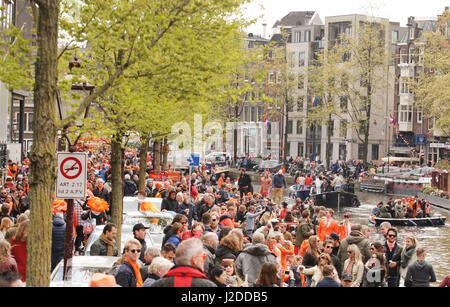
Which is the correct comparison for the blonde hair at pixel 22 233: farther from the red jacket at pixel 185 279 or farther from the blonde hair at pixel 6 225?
the red jacket at pixel 185 279

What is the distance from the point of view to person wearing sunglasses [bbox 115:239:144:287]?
28.5 ft

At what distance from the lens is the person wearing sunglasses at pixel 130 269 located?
8672mm

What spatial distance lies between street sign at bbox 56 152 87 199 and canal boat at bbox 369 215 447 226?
74.4 ft

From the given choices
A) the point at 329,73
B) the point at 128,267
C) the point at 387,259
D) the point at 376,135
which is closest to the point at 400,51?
the point at 376,135

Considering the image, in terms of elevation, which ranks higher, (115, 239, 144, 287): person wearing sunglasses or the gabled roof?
the gabled roof

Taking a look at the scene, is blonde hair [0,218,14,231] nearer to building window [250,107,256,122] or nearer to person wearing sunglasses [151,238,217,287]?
person wearing sunglasses [151,238,217,287]

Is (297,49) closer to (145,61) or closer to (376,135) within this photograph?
(376,135)

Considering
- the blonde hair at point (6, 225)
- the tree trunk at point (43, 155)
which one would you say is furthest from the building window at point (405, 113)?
the tree trunk at point (43, 155)

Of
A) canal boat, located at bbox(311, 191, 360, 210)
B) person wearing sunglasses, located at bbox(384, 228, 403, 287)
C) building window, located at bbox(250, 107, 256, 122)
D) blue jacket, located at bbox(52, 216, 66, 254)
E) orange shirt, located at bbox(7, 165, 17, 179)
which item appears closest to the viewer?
blue jacket, located at bbox(52, 216, 66, 254)

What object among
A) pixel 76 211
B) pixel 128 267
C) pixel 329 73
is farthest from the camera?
pixel 329 73

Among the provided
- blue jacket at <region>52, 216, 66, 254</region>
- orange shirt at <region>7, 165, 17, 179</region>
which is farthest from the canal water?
orange shirt at <region>7, 165, 17, 179</region>

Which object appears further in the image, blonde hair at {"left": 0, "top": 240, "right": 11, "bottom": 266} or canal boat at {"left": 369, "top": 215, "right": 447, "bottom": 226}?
canal boat at {"left": 369, "top": 215, "right": 447, "bottom": 226}

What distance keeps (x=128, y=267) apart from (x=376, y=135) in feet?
235
